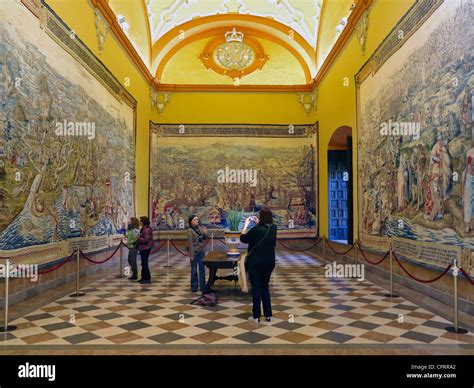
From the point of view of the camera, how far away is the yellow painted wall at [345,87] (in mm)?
10016

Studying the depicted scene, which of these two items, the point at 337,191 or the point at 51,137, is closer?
the point at 51,137

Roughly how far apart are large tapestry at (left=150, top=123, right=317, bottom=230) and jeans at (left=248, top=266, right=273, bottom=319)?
11613 millimetres

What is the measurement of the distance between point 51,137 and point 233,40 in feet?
40.3

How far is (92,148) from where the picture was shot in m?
10.8

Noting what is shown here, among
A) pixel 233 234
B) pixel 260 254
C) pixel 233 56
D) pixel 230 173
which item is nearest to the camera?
pixel 260 254

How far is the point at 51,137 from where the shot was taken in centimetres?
855

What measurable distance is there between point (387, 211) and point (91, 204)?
7905mm

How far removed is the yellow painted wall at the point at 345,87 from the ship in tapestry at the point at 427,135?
101 centimetres

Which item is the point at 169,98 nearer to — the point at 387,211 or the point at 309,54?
the point at 309,54

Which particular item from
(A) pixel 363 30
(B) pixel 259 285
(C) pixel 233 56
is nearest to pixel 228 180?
(C) pixel 233 56

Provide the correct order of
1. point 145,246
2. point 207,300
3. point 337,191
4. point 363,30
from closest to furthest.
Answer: point 207,300, point 145,246, point 363,30, point 337,191

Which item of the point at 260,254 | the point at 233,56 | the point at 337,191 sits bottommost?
the point at 260,254

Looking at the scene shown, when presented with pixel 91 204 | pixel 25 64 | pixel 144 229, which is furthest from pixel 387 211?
pixel 25 64

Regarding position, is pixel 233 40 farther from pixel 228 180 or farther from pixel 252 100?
pixel 228 180
